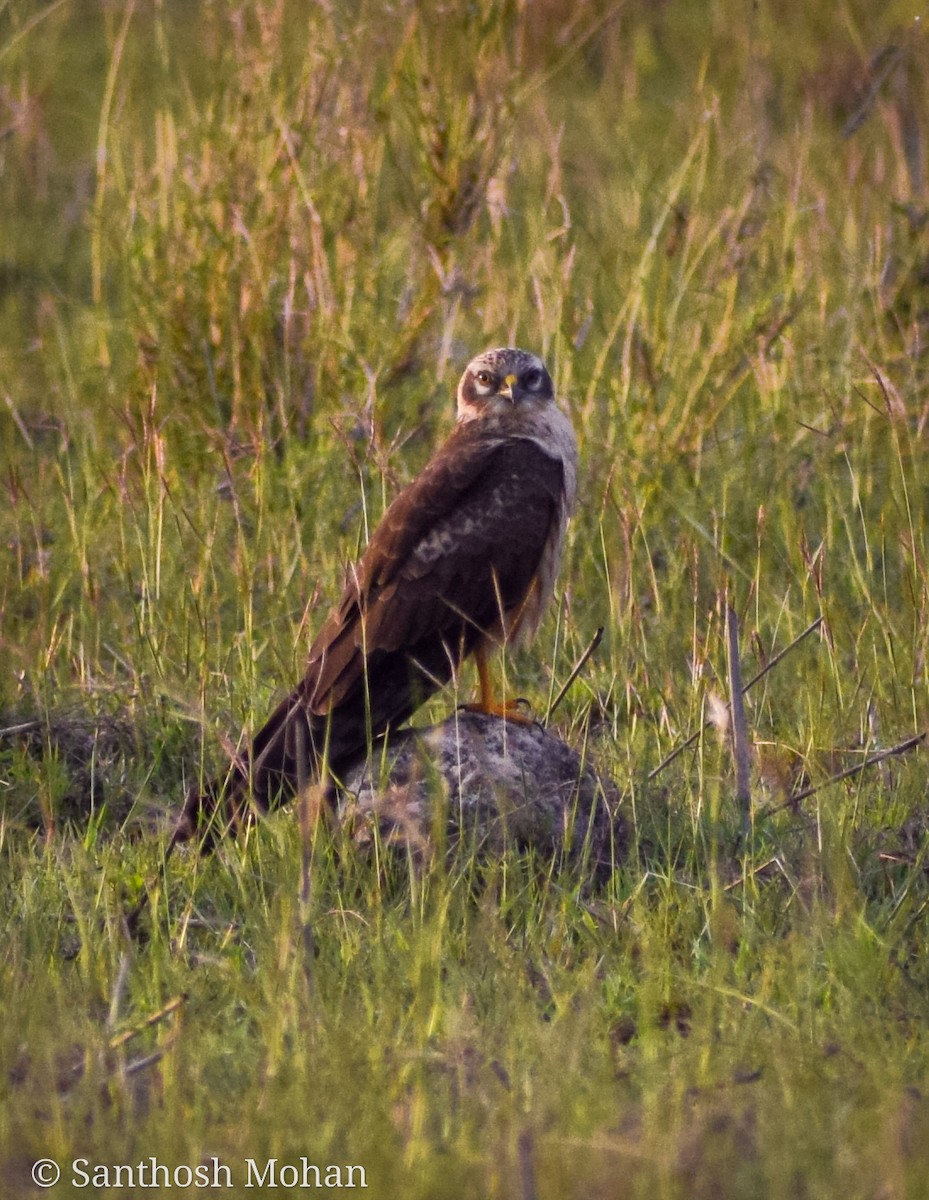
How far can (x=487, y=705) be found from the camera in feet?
14.3

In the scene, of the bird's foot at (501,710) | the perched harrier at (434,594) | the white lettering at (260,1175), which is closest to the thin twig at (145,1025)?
the white lettering at (260,1175)

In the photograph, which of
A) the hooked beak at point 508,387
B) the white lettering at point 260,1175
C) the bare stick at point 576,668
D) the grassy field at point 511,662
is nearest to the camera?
the white lettering at point 260,1175

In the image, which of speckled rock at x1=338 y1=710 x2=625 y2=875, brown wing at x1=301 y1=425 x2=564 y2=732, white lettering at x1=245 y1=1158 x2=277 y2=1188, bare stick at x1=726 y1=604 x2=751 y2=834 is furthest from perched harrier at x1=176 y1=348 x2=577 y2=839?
white lettering at x1=245 y1=1158 x2=277 y2=1188

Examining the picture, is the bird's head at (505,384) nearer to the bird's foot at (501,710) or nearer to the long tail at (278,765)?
the bird's foot at (501,710)

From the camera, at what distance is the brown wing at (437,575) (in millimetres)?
4195

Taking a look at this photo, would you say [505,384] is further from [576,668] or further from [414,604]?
[576,668]

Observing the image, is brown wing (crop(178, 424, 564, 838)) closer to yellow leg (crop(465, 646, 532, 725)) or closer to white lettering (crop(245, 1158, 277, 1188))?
yellow leg (crop(465, 646, 532, 725))

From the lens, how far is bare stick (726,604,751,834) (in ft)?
11.7

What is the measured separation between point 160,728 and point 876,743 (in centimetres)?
189

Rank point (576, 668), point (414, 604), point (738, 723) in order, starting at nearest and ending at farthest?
1. point (738, 723)
2. point (576, 668)
3. point (414, 604)


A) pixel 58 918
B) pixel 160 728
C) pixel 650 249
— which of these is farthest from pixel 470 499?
pixel 650 249

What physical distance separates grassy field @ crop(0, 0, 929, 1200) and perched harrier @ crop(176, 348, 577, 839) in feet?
0.60

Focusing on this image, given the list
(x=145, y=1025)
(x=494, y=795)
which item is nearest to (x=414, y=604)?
(x=494, y=795)

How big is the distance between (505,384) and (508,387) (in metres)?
0.02
